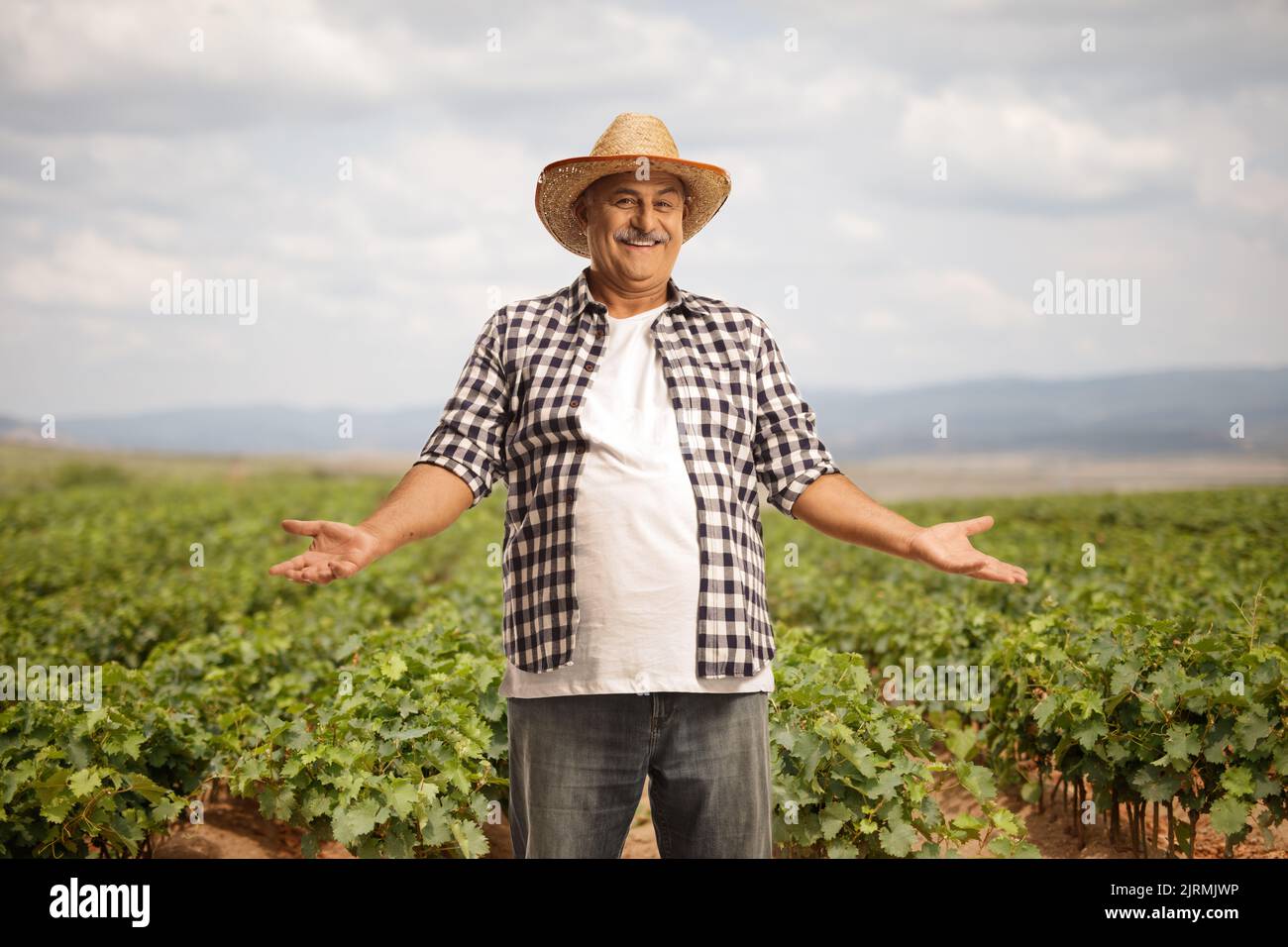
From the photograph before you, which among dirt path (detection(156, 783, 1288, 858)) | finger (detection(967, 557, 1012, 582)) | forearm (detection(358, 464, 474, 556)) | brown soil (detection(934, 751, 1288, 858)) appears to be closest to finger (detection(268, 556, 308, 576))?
forearm (detection(358, 464, 474, 556))

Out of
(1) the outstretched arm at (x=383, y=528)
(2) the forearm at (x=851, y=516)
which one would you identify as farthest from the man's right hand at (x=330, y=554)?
(2) the forearm at (x=851, y=516)

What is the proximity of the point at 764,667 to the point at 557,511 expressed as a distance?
0.56m

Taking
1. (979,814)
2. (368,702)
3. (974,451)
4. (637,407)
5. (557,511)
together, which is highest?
(974,451)

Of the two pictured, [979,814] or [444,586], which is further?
[444,586]

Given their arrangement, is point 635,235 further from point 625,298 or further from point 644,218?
point 625,298

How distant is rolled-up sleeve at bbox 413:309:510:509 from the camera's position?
8.14ft

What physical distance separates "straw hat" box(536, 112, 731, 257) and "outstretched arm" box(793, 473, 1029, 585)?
29.9 inches

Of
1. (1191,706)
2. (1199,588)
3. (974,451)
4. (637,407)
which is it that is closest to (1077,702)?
(1191,706)

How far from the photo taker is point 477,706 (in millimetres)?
4527

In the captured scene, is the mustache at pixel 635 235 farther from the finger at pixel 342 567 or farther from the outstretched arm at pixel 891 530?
the finger at pixel 342 567

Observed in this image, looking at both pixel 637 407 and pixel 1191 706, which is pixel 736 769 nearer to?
pixel 637 407

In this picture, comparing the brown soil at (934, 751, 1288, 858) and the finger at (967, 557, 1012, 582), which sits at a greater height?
the finger at (967, 557, 1012, 582)

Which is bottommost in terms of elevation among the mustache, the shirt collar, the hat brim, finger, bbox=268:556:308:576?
finger, bbox=268:556:308:576

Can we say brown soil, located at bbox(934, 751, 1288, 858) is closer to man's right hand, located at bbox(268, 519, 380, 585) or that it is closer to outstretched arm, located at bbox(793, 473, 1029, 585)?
outstretched arm, located at bbox(793, 473, 1029, 585)
